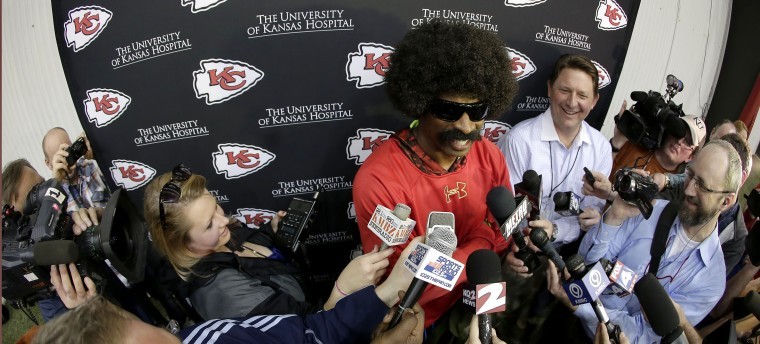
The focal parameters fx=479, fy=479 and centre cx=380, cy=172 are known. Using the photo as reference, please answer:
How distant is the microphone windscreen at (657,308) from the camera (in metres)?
1.58

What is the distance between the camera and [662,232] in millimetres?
2146

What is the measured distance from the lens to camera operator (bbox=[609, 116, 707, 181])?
104 inches

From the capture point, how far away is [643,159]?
9.39 feet

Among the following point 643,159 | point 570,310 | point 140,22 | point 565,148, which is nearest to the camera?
point 570,310

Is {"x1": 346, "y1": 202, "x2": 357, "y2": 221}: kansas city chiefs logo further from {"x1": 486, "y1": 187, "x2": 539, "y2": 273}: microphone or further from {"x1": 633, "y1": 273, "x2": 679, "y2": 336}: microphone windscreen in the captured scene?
{"x1": 633, "y1": 273, "x2": 679, "y2": 336}: microphone windscreen

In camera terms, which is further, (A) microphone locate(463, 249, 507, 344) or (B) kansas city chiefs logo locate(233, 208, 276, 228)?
(B) kansas city chiefs logo locate(233, 208, 276, 228)

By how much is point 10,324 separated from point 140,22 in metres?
2.42

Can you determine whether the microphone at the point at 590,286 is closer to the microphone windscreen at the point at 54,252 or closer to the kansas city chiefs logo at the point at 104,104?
the microphone windscreen at the point at 54,252

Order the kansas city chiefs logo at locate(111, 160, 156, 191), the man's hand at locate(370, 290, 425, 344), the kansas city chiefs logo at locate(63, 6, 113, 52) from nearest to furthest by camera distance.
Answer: the man's hand at locate(370, 290, 425, 344) < the kansas city chiefs logo at locate(63, 6, 113, 52) < the kansas city chiefs logo at locate(111, 160, 156, 191)

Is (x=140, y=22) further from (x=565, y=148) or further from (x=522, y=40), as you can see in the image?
(x=565, y=148)

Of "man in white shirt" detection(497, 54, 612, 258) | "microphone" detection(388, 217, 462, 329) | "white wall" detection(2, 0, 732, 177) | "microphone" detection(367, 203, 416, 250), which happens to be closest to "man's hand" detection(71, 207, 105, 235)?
"white wall" detection(2, 0, 732, 177)

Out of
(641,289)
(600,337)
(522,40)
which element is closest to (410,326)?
(600,337)

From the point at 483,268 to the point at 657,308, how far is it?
0.64 metres

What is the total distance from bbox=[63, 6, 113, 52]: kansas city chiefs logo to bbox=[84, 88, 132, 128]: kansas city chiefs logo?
0.83ft
